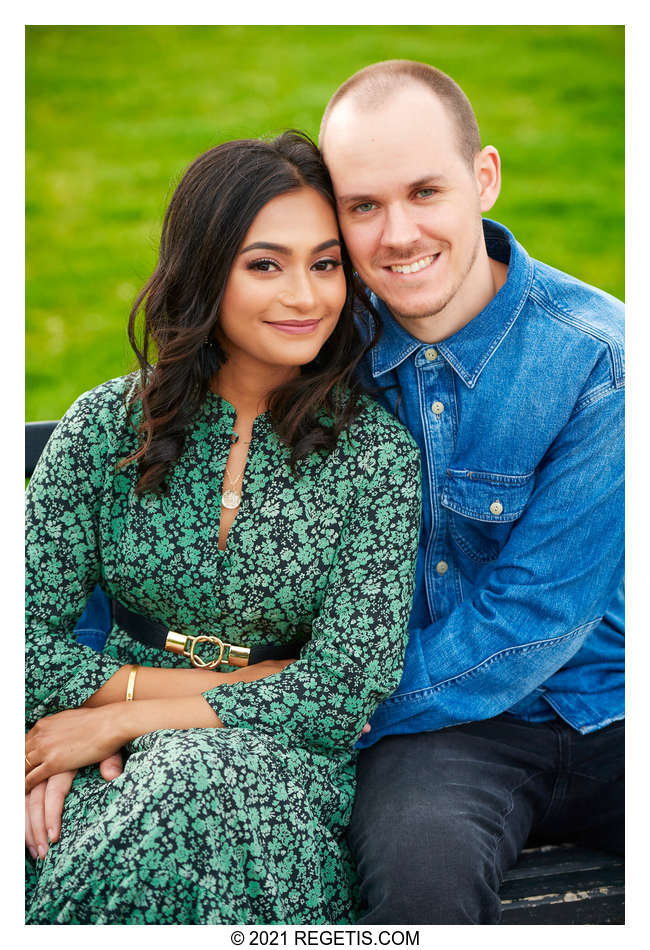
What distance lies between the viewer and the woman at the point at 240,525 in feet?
7.34

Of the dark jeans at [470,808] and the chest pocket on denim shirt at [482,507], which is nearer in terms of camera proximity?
the dark jeans at [470,808]

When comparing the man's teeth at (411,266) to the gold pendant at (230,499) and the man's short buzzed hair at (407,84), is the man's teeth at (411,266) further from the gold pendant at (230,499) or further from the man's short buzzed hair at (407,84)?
the gold pendant at (230,499)

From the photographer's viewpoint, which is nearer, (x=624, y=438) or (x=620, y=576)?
(x=624, y=438)

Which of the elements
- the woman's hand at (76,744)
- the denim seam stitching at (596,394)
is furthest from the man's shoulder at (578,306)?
the woman's hand at (76,744)

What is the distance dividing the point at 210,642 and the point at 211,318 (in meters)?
0.83

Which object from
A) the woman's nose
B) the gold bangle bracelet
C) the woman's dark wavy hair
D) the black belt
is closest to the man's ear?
the woman's dark wavy hair

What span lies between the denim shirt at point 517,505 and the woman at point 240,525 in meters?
0.15

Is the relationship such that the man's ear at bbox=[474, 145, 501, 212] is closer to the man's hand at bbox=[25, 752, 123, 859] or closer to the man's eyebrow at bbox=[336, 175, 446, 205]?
the man's eyebrow at bbox=[336, 175, 446, 205]

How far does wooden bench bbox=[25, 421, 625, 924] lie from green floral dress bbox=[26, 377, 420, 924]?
441mm
